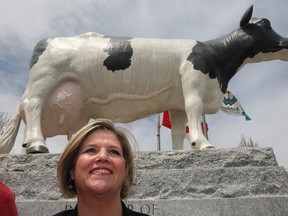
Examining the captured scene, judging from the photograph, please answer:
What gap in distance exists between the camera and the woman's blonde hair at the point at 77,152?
5.31 feet

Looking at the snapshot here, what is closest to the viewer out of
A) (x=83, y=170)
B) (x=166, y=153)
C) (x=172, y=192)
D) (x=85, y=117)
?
(x=83, y=170)

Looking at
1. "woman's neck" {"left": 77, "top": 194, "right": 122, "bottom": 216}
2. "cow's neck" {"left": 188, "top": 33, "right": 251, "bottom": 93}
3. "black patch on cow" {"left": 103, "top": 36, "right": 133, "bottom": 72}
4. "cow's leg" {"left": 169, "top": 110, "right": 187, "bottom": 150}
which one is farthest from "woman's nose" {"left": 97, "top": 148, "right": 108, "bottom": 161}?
"cow's leg" {"left": 169, "top": 110, "right": 187, "bottom": 150}

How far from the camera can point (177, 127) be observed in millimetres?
4676

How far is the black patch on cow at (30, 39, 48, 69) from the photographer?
421cm

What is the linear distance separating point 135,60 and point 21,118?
57.4 inches

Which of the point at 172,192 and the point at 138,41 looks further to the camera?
the point at 138,41

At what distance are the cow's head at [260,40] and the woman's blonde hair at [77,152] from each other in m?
3.16

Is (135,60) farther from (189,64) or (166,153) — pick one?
(166,153)

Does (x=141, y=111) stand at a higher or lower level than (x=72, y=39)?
lower

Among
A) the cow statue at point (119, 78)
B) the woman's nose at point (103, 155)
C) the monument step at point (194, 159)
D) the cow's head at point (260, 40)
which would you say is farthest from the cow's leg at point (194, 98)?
the woman's nose at point (103, 155)

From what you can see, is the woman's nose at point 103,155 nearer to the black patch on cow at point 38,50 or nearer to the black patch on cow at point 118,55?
the black patch on cow at point 118,55

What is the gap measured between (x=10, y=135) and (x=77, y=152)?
293 centimetres

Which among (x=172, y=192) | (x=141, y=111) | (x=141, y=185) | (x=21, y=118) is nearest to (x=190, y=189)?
(x=172, y=192)

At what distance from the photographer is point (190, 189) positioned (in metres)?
3.11
